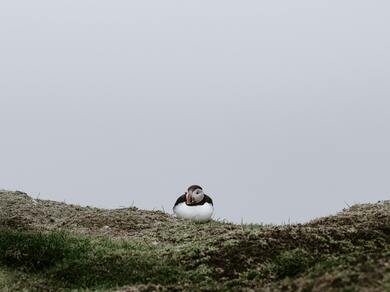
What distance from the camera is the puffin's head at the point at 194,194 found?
22.1 m

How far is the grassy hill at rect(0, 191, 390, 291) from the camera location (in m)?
12.8

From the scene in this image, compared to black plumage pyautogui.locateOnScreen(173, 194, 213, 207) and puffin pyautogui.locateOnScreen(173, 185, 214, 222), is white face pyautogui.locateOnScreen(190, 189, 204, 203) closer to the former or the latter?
puffin pyautogui.locateOnScreen(173, 185, 214, 222)

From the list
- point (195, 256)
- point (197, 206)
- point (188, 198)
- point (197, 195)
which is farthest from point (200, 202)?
point (195, 256)

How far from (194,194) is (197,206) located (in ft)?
1.21

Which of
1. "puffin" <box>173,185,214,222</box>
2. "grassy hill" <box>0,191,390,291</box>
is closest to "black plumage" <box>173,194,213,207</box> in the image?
"puffin" <box>173,185,214,222</box>

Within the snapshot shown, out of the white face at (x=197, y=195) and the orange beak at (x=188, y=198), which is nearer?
the white face at (x=197, y=195)

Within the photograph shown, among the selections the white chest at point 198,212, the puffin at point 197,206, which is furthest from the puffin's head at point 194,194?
the white chest at point 198,212

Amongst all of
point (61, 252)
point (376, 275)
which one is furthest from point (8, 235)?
point (376, 275)

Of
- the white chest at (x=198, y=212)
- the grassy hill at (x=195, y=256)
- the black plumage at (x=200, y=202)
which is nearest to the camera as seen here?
the grassy hill at (x=195, y=256)

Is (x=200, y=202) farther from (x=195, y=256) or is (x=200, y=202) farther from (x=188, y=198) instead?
(x=195, y=256)

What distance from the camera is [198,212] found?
22.1m

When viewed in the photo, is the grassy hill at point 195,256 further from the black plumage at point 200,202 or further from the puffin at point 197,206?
the black plumage at point 200,202

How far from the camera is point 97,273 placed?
Result: 49.9 ft

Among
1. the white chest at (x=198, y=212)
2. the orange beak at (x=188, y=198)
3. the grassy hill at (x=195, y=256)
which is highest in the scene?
the orange beak at (x=188, y=198)
